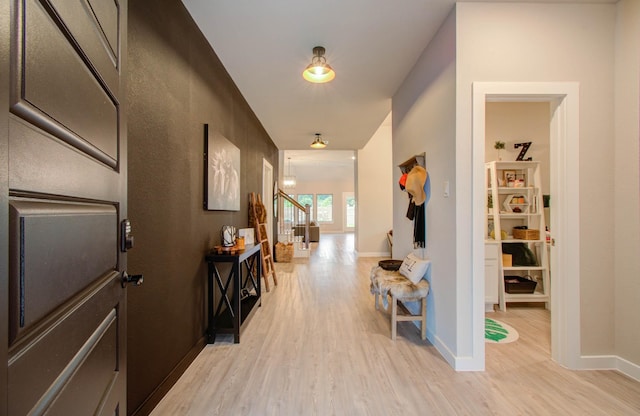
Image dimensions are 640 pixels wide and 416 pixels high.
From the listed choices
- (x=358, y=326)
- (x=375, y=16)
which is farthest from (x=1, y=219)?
(x=358, y=326)

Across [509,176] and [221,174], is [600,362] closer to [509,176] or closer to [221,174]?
[509,176]

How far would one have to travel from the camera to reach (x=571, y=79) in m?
2.09

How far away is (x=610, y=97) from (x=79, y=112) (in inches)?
124

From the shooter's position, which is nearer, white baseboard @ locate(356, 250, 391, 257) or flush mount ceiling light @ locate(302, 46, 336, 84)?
flush mount ceiling light @ locate(302, 46, 336, 84)

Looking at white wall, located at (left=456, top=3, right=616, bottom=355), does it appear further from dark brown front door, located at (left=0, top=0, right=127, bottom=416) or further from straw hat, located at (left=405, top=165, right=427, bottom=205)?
dark brown front door, located at (left=0, top=0, right=127, bottom=416)

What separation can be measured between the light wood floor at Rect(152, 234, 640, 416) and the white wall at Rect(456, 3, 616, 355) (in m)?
0.31

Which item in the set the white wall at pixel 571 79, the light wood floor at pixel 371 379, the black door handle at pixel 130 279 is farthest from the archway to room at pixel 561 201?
the black door handle at pixel 130 279

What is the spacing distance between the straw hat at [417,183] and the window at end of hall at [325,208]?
37.3 feet

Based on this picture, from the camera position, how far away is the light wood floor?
1.66m

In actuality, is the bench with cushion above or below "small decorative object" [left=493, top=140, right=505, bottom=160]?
below

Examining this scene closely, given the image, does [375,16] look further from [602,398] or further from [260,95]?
[602,398]

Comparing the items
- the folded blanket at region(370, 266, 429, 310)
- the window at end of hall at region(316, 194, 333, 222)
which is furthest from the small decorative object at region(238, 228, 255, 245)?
the window at end of hall at region(316, 194, 333, 222)

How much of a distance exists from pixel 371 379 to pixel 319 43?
8.99ft

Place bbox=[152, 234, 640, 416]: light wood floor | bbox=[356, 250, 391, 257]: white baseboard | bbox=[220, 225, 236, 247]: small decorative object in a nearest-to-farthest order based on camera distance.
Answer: bbox=[152, 234, 640, 416]: light wood floor → bbox=[220, 225, 236, 247]: small decorative object → bbox=[356, 250, 391, 257]: white baseboard
